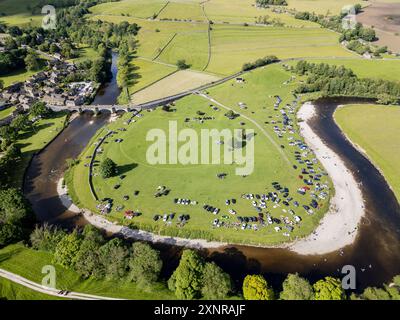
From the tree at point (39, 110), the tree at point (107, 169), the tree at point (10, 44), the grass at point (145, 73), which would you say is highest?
the tree at point (10, 44)

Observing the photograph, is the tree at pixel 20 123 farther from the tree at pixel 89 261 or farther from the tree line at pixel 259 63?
the tree line at pixel 259 63

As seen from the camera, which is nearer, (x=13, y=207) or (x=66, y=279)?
(x=66, y=279)

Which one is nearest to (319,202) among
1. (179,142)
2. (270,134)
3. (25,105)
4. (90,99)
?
(270,134)

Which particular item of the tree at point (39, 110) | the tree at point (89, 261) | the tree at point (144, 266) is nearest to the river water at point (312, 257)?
the tree at point (144, 266)

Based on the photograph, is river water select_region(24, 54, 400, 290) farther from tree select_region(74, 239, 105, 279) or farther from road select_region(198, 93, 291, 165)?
road select_region(198, 93, 291, 165)

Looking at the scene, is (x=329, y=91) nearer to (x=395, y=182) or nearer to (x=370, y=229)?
(x=395, y=182)

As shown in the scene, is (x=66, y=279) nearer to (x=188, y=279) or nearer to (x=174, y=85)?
(x=188, y=279)

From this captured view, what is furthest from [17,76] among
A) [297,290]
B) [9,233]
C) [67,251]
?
[297,290]
